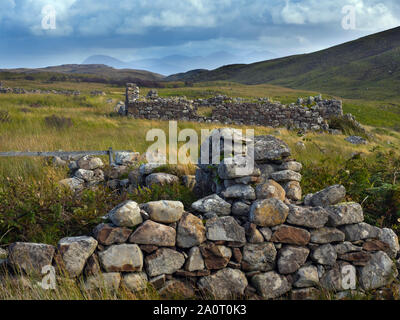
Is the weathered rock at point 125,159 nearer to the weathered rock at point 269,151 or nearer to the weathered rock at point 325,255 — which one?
the weathered rock at point 269,151

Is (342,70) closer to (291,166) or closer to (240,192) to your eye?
(291,166)

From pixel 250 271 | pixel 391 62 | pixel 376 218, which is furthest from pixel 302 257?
pixel 391 62

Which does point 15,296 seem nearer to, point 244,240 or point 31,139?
point 244,240

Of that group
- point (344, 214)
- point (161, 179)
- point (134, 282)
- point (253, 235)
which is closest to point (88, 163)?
point (161, 179)

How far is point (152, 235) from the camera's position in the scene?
4074 mm

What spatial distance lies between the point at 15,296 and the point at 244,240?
9.00ft

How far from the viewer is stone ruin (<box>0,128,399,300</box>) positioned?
3.92 metres

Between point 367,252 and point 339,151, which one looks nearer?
point 367,252

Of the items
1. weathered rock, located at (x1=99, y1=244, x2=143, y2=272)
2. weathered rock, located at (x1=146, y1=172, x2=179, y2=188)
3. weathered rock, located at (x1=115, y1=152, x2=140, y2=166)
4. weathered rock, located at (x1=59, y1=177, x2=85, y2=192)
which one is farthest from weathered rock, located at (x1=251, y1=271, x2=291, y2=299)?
weathered rock, located at (x1=115, y1=152, x2=140, y2=166)

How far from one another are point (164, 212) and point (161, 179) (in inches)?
66.7

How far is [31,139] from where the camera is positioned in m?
10.9

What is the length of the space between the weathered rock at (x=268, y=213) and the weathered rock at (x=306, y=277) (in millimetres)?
727

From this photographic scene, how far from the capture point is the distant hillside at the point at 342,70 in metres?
84.1

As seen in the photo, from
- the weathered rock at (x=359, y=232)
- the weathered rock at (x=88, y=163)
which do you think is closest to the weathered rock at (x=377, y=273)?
the weathered rock at (x=359, y=232)
